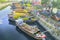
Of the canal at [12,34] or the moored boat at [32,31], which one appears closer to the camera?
the moored boat at [32,31]

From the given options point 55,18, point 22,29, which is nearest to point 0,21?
point 22,29

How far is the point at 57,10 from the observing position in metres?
15.7

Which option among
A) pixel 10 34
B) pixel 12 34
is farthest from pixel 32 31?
pixel 10 34

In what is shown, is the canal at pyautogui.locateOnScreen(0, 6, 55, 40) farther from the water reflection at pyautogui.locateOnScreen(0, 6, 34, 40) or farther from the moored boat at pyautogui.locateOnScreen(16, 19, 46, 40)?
the moored boat at pyautogui.locateOnScreen(16, 19, 46, 40)

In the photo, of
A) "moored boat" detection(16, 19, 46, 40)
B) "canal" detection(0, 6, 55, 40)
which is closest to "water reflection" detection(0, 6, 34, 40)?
"canal" detection(0, 6, 55, 40)

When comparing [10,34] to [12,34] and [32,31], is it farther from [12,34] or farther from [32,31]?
[32,31]

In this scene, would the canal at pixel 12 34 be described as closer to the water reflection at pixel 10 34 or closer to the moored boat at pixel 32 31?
the water reflection at pixel 10 34

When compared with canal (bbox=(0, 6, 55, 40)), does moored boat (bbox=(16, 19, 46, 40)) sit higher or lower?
higher

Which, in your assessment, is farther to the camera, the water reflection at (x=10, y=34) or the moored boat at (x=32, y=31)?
the water reflection at (x=10, y=34)

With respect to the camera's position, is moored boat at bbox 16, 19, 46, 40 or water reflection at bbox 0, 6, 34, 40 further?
water reflection at bbox 0, 6, 34, 40

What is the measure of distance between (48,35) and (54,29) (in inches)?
21.3

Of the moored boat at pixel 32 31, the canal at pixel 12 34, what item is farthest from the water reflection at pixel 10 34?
the moored boat at pixel 32 31

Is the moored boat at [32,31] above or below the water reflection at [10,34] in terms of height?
above

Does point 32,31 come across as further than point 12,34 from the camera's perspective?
No
